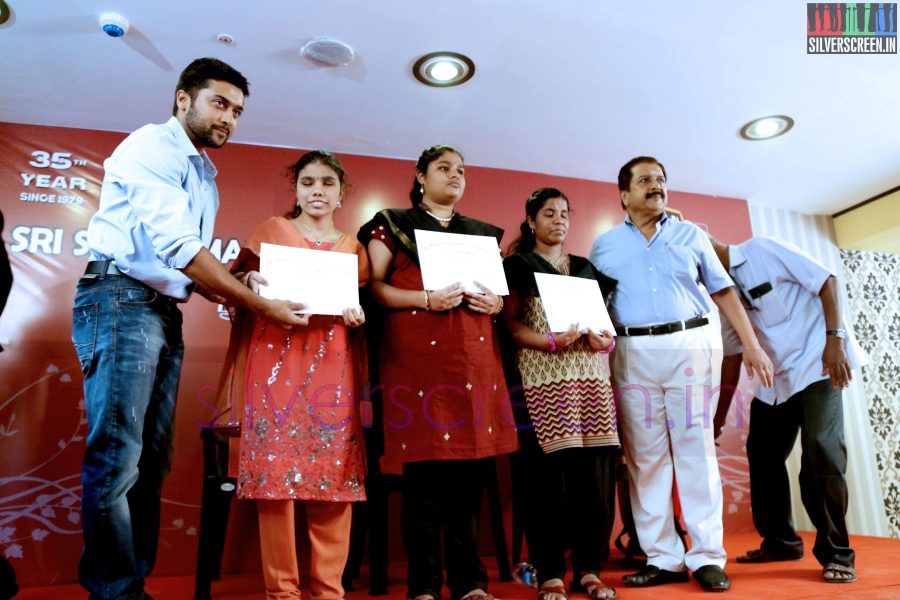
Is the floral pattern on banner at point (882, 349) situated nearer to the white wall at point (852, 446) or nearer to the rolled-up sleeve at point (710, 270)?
the white wall at point (852, 446)

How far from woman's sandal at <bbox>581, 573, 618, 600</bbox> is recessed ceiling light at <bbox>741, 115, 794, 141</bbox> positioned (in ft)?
9.30

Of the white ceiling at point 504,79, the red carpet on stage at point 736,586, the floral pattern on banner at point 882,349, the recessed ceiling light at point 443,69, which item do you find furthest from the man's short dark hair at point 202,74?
the floral pattern on banner at point 882,349

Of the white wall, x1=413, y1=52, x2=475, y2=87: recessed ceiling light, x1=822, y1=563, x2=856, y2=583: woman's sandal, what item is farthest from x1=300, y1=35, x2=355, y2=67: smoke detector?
the white wall

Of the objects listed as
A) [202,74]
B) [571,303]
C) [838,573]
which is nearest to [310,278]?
[202,74]

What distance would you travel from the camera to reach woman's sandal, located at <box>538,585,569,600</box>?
2100 mm

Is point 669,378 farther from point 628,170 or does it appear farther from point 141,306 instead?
point 141,306

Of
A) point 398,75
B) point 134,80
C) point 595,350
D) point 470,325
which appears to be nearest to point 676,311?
point 595,350

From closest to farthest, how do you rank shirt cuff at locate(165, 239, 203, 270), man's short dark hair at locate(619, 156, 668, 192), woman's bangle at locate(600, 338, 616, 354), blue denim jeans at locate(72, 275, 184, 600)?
blue denim jeans at locate(72, 275, 184, 600) → shirt cuff at locate(165, 239, 203, 270) → woman's bangle at locate(600, 338, 616, 354) → man's short dark hair at locate(619, 156, 668, 192)

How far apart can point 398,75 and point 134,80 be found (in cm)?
131

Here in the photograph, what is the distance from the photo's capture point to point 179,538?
300 centimetres

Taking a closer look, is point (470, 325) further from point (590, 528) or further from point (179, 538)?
point (179, 538)

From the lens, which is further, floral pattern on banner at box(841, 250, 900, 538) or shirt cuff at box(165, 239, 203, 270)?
floral pattern on banner at box(841, 250, 900, 538)

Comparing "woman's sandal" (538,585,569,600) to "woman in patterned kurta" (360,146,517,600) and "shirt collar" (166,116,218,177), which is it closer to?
"woman in patterned kurta" (360,146,517,600)

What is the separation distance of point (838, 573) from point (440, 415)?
5.57 feet
